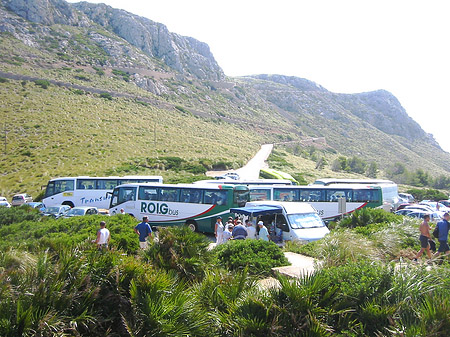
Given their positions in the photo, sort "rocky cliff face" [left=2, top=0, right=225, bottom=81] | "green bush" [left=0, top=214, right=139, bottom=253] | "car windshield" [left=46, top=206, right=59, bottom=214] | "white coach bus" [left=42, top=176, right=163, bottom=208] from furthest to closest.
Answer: "rocky cliff face" [left=2, top=0, right=225, bottom=81], "white coach bus" [left=42, top=176, right=163, bottom=208], "car windshield" [left=46, top=206, right=59, bottom=214], "green bush" [left=0, top=214, right=139, bottom=253]

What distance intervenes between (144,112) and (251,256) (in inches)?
2653

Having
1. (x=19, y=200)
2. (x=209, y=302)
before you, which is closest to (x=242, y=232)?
(x=209, y=302)

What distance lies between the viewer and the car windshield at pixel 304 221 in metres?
15.3

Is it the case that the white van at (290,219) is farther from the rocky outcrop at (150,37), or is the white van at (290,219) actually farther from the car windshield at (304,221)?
the rocky outcrop at (150,37)

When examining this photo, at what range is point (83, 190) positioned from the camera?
27547 millimetres

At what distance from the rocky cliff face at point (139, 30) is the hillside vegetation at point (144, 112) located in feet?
1.68

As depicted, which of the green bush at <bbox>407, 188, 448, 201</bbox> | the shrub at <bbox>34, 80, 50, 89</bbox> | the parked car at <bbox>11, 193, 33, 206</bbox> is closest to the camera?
the parked car at <bbox>11, 193, 33, 206</bbox>

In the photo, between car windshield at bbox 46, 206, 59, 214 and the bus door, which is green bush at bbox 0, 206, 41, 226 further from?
the bus door

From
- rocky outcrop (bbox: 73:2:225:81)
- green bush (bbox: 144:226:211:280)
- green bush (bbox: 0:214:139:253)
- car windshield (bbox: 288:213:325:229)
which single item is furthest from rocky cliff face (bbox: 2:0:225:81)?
green bush (bbox: 144:226:211:280)

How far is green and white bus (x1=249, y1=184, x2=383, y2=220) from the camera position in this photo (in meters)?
23.5

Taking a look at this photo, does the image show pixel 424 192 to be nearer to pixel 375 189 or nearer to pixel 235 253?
pixel 375 189

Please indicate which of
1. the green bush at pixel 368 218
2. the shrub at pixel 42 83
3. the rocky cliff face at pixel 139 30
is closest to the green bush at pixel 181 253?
the green bush at pixel 368 218

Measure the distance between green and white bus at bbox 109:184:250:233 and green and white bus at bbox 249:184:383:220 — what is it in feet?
12.6

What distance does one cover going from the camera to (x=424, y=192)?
164 feet
